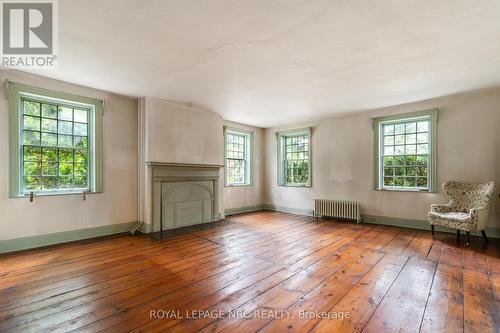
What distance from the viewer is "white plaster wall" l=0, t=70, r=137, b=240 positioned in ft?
11.0

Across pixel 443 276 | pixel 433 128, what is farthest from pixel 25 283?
pixel 433 128

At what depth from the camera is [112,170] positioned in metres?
4.40

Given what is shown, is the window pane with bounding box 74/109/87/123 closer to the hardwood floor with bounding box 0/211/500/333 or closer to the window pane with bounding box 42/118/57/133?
the window pane with bounding box 42/118/57/133

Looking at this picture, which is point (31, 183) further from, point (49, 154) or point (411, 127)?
point (411, 127)

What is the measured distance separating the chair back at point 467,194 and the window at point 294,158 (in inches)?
117

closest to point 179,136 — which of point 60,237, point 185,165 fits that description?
point 185,165

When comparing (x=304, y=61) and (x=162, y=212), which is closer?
(x=304, y=61)

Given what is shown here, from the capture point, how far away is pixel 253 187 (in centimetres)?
714

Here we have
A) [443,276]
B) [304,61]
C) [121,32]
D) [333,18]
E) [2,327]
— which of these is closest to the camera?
[2,327]

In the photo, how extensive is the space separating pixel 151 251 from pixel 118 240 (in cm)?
97

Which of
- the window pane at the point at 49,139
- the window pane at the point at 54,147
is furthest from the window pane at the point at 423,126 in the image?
the window pane at the point at 49,139

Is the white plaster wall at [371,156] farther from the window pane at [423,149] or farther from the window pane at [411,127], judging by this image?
the window pane at [411,127]

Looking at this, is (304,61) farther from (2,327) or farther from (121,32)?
(2,327)

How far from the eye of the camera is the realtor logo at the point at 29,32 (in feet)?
7.04
